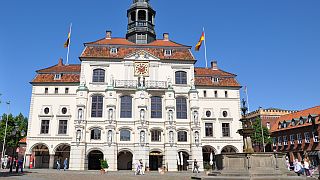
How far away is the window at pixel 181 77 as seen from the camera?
47.2 meters

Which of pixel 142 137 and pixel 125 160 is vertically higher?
pixel 142 137

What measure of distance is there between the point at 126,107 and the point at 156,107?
461 centimetres

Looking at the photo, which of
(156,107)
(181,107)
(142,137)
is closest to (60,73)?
(156,107)

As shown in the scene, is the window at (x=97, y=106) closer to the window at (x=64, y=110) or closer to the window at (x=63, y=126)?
the window at (x=64, y=110)

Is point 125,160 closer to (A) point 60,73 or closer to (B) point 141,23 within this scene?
(A) point 60,73

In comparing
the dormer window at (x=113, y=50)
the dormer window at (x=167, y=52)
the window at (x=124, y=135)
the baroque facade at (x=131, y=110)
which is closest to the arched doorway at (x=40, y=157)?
the baroque facade at (x=131, y=110)

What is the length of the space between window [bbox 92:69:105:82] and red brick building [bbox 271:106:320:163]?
112ft

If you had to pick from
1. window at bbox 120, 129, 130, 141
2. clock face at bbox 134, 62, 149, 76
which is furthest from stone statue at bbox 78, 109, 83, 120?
clock face at bbox 134, 62, 149, 76

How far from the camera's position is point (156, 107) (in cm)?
4506

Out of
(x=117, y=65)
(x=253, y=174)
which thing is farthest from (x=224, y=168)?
(x=117, y=65)

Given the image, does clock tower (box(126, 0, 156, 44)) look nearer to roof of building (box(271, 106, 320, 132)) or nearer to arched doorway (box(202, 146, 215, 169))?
arched doorway (box(202, 146, 215, 169))

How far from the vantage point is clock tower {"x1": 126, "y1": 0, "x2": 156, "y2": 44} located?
167 feet

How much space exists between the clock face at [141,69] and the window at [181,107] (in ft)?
21.7

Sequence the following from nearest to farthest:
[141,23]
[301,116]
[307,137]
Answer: [307,137]
[141,23]
[301,116]
